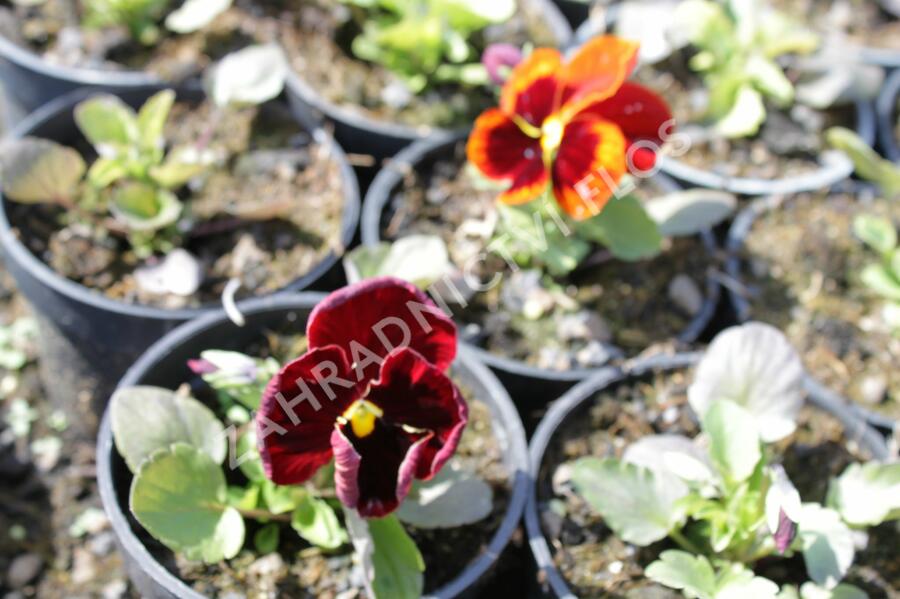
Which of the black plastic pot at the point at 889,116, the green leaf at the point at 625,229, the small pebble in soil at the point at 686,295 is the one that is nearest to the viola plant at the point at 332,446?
the green leaf at the point at 625,229

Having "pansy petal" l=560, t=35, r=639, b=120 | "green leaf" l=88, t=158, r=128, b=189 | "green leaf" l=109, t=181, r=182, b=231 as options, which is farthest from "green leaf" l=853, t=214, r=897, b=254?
"green leaf" l=88, t=158, r=128, b=189

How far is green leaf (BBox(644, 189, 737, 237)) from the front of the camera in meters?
1.93

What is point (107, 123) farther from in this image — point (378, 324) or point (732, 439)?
point (732, 439)

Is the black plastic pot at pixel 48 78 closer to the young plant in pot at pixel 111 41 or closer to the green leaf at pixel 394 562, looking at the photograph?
the young plant in pot at pixel 111 41

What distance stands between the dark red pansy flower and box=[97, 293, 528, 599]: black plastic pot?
0.23 metres

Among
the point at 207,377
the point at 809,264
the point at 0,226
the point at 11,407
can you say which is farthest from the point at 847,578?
the point at 11,407

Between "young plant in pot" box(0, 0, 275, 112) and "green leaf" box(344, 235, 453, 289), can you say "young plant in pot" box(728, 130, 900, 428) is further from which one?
"young plant in pot" box(0, 0, 275, 112)

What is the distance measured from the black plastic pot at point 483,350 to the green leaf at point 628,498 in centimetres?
30

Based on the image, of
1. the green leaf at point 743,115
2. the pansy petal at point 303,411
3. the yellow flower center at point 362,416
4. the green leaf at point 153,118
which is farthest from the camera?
the green leaf at point 743,115

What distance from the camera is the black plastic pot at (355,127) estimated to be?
2.15 metres

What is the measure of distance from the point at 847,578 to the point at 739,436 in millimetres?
327

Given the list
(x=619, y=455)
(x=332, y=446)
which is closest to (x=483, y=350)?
(x=619, y=455)

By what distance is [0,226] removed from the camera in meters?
1.85

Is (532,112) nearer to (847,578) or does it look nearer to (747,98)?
(747,98)
